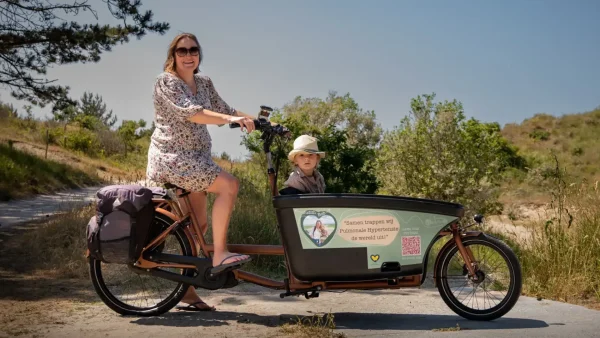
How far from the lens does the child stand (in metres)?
Result: 4.80

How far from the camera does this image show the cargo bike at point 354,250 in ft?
14.5

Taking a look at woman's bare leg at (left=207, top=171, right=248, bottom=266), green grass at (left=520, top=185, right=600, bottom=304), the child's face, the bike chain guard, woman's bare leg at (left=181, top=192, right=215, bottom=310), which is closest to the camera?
woman's bare leg at (left=207, top=171, right=248, bottom=266)

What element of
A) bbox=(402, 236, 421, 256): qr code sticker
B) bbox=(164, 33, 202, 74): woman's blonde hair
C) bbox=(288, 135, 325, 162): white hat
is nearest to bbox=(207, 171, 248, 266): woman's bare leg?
bbox=(288, 135, 325, 162): white hat

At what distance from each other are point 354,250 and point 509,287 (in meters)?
1.09

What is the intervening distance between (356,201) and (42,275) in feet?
14.2

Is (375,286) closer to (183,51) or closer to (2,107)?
(183,51)

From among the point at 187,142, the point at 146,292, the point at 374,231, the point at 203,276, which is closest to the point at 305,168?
the point at 374,231

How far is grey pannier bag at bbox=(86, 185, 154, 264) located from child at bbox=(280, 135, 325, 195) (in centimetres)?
103

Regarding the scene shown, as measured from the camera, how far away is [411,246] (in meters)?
4.46

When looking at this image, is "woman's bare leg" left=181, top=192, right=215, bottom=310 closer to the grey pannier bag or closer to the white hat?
the grey pannier bag

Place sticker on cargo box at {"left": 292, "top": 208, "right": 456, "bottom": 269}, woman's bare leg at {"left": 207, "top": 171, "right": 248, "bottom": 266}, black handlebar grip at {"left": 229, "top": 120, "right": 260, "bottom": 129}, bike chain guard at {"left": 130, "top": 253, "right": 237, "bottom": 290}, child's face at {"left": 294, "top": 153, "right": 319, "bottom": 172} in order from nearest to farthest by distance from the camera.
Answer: sticker on cargo box at {"left": 292, "top": 208, "right": 456, "bottom": 269} < black handlebar grip at {"left": 229, "top": 120, "right": 260, "bottom": 129} < woman's bare leg at {"left": 207, "top": 171, "right": 248, "bottom": 266} < bike chain guard at {"left": 130, "top": 253, "right": 237, "bottom": 290} < child's face at {"left": 294, "top": 153, "right": 319, "bottom": 172}

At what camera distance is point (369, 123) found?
75.6ft

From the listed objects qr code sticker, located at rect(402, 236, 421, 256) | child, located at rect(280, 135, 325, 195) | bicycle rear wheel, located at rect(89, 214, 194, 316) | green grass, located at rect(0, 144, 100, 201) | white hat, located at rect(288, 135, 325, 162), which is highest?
green grass, located at rect(0, 144, 100, 201)

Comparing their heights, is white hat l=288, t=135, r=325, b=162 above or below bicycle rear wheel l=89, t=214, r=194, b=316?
above
